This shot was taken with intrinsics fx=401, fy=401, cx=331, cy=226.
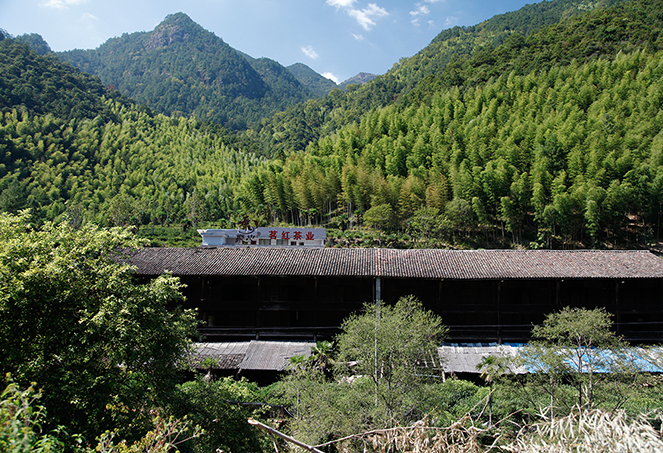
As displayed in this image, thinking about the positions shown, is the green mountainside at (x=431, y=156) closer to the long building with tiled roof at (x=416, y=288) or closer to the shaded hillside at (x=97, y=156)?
the shaded hillside at (x=97, y=156)

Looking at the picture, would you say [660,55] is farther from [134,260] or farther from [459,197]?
[134,260]

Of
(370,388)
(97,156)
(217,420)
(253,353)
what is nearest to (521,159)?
(253,353)

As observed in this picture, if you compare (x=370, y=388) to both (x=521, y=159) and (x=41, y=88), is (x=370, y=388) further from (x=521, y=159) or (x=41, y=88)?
(x=41, y=88)

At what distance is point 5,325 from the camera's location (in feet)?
25.1

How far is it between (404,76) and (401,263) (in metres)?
132

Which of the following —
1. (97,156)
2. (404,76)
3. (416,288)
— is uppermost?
(404,76)

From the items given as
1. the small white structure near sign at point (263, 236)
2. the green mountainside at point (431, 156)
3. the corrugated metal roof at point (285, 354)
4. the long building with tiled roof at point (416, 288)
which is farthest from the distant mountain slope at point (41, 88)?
the corrugated metal roof at point (285, 354)

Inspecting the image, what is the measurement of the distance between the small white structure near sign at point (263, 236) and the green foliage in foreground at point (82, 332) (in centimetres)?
2332

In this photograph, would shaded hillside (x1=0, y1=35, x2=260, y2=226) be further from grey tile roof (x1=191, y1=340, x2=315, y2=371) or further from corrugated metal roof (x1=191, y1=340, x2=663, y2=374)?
corrugated metal roof (x1=191, y1=340, x2=663, y2=374)

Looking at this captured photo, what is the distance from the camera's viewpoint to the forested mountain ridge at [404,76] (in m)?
118

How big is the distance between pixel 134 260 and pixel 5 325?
422 inches

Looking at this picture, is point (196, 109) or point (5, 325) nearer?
point (5, 325)

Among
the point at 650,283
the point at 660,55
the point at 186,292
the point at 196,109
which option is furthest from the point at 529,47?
the point at 196,109

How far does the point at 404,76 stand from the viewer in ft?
449
